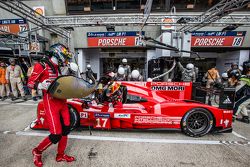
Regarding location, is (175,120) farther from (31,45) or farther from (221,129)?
(31,45)

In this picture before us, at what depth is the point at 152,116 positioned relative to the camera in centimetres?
258

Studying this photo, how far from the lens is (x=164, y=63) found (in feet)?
17.0

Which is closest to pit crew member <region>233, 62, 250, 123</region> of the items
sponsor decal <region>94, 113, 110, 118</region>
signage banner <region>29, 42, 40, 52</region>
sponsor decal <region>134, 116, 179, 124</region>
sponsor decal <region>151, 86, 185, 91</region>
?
sponsor decal <region>151, 86, 185, 91</region>

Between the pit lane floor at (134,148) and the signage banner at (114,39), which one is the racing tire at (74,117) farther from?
the signage banner at (114,39)

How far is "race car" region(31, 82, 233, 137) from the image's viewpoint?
2586 millimetres

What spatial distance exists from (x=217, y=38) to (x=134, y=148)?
869 centimetres

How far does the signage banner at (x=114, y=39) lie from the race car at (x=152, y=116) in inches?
249

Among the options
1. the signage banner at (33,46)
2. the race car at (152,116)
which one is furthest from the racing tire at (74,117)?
the signage banner at (33,46)

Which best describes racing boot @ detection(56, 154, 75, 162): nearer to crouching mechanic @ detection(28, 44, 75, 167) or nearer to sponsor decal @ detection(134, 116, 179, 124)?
crouching mechanic @ detection(28, 44, 75, 167)

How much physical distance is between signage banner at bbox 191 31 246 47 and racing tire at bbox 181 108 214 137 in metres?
6.88

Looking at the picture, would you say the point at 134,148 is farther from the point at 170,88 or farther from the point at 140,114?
the point at 170,88

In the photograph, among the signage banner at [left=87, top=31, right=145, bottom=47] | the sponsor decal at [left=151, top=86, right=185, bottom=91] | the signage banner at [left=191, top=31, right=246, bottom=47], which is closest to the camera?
the sponsor decal at [left=151, top=86, right=185, bottom=91]

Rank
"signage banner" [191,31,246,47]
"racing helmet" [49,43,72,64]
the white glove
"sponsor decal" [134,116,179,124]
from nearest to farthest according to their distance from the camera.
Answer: the white glove → "racing helmet" [49,43,72,64] → "sponsor decal" [134,116,179,124] → "signage banner" [191,31,246,47]

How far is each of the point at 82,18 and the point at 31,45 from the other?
237 centimetres
